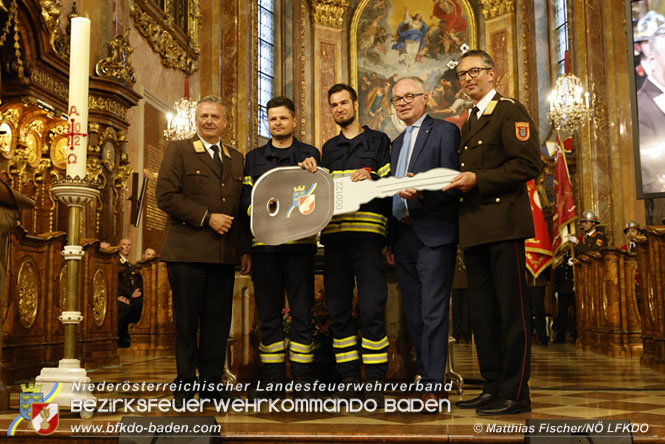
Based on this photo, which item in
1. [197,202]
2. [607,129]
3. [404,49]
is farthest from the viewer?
[404,49]

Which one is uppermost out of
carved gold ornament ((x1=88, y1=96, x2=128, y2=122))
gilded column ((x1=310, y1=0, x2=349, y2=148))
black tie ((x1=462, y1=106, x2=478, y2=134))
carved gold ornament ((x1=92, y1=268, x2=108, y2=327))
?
gilded column ((x1=310, y1=0, x2=349, y2=148))

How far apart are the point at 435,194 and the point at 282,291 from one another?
3.17 feet

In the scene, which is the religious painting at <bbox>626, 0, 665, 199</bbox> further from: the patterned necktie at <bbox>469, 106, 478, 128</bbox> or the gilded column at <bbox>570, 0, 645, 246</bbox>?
the gilded column at <bbox>570, 0, 645, 246</bbox>

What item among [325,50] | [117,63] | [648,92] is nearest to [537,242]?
[648,92]

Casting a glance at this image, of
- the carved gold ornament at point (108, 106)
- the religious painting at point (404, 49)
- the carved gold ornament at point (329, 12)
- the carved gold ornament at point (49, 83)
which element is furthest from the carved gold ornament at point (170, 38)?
the religious painting at point (404, 49)

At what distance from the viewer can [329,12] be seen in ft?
58.7

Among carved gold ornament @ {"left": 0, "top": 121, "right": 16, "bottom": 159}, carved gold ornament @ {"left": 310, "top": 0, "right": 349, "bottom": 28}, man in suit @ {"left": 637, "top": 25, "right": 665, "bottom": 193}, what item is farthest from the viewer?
carved gold ornament @ {"left": 310, "top": 0, "right": 349, "bottom": 28}

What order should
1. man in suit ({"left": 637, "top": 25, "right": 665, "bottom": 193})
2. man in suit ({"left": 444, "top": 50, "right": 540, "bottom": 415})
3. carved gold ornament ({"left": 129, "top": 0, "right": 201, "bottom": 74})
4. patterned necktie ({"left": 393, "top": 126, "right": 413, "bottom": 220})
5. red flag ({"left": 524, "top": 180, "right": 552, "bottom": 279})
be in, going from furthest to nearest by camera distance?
carved gold ornament ({"left": 129, "top": 0, "right": 201, "bottom": 74}) → red flag ({"left": 524, "top": 180, "right": 552, "bottom": 279}) → man in suit ({"left": 637, "top": 25, "right": 665, "bottom": 193}) → patterned necktie ({"left": 393, "top": 126, "right": 413, "bottom": 220}) → man in suit ({"left": 444, "top": 50, "right": 540, "bottom": 415})

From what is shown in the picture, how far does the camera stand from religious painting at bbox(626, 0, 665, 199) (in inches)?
205

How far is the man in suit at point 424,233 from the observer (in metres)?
3.22

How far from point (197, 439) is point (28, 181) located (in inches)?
259

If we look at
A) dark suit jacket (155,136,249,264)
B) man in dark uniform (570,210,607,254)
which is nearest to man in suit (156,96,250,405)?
dark suit jacket (155,136,249,264)

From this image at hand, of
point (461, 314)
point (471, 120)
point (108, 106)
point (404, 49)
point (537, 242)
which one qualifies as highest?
point (404, 49)

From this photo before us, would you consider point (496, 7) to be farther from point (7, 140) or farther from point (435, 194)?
point (435, 194)
